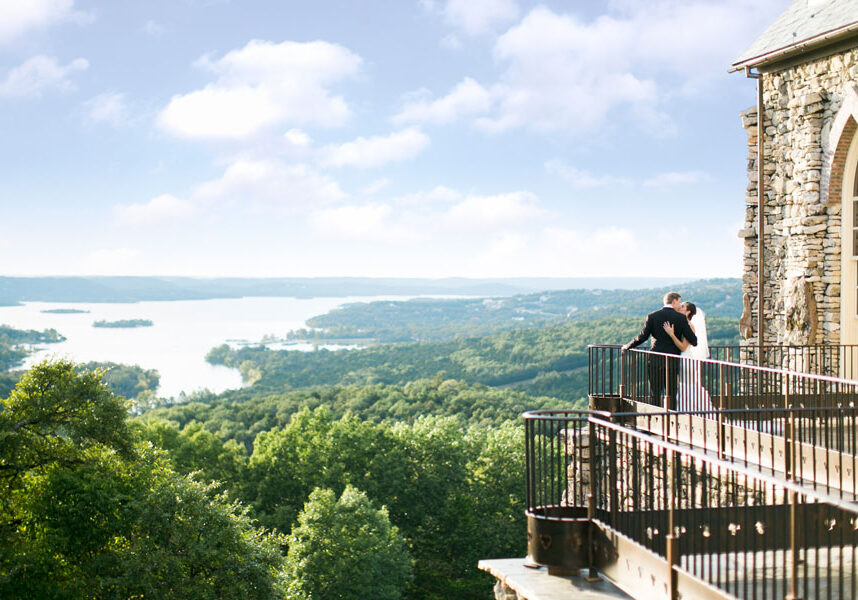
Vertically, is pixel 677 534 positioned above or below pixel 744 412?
below

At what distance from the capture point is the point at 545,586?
657 centimetres

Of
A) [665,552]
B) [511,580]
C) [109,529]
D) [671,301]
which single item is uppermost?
[671,301]

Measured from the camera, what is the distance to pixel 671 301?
12.1 metres

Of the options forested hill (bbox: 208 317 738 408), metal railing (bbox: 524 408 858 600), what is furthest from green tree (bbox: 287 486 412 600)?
forested hill (bbox: 208 317 738 408)

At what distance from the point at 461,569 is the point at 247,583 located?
23517 mm

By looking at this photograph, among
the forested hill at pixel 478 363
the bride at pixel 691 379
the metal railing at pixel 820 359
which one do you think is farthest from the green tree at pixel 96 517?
the forested hill at pixel 478 363

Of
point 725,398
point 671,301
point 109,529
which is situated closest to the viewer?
point 725,398

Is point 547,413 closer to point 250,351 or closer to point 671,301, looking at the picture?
point 671,301

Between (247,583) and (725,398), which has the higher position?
(725,398)

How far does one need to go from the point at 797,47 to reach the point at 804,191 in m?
2.55

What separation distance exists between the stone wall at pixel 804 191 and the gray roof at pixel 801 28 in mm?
448

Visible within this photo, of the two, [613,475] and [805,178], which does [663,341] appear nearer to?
[805,178]

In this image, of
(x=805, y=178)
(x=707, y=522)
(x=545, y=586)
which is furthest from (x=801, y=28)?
(x=545, y=586)

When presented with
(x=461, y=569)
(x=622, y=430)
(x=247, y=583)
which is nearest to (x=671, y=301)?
(x=622, y=430)
